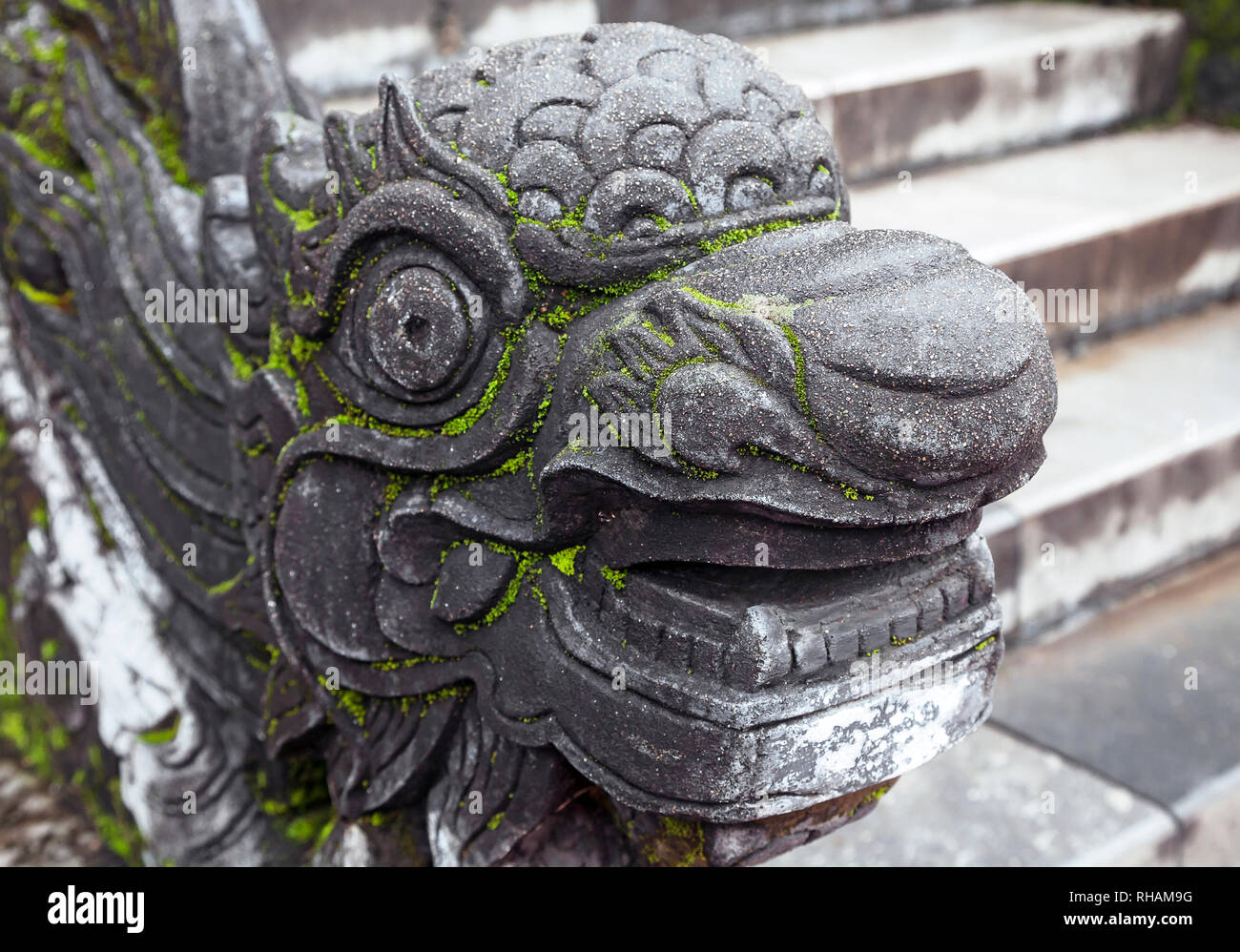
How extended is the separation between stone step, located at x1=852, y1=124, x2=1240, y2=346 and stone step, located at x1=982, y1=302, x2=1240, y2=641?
0.54ft

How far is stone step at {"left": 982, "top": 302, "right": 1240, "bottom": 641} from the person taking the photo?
216cm

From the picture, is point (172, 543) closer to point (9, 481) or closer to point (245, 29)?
point (9, 481)

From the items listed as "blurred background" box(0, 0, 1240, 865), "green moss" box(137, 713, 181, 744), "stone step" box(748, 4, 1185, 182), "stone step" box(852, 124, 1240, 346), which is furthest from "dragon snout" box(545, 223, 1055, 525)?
"stone step" box(748, 4, 1185, 182)

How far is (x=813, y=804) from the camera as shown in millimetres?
1125

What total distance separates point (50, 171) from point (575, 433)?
3.28 feet

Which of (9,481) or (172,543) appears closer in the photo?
(172,543)

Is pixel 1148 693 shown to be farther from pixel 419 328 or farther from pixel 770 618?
pixel 419 328

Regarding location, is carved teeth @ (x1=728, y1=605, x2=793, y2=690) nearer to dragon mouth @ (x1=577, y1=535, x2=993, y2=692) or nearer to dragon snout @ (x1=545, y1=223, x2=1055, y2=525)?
dragon mouth @ (x1=577, y1=535, x2=993, y2=692)

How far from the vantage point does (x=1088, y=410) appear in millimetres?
2418

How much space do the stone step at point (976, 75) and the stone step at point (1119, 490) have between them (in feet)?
1.91

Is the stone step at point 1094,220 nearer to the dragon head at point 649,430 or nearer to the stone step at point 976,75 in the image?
the stone step at point 976,75

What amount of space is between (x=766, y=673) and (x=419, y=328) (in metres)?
0.44

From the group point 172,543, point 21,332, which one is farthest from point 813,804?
point 21,332
